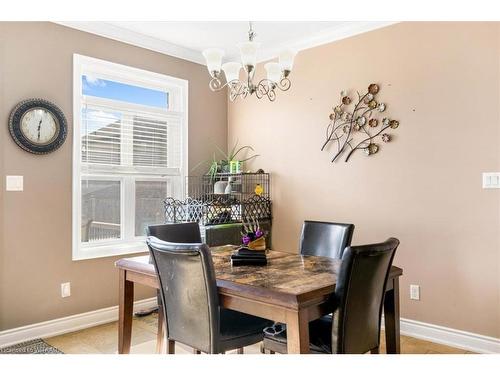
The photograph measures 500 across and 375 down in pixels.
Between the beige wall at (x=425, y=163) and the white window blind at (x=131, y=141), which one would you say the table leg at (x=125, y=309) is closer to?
the white window blind at (x=131, y=141)

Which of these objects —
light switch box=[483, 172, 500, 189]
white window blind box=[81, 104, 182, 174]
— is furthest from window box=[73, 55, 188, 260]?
light switch box=[483, 172, 500, 189]

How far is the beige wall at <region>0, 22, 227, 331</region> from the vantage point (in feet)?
9.71

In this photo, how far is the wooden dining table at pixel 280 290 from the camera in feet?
5.36

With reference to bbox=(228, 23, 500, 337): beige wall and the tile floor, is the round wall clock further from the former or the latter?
bbox=(228, 23, 500, 337): beige wall

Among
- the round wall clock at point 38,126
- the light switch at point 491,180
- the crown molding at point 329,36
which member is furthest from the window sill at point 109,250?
the light switch at point 491,180

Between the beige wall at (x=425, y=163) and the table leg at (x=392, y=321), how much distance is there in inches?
42.4

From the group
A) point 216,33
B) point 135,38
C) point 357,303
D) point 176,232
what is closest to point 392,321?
point 357,303

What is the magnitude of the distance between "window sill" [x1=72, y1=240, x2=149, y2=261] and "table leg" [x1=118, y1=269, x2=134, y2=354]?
110 cm

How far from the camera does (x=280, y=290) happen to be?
1701 mm

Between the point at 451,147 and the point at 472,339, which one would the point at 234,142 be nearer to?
the point at 451,147

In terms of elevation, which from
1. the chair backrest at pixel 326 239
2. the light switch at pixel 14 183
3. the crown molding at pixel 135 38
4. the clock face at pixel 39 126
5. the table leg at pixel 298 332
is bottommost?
the table leg at pixel 298 332

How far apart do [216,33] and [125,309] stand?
8.22 feet

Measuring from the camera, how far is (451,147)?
9.78 feet
